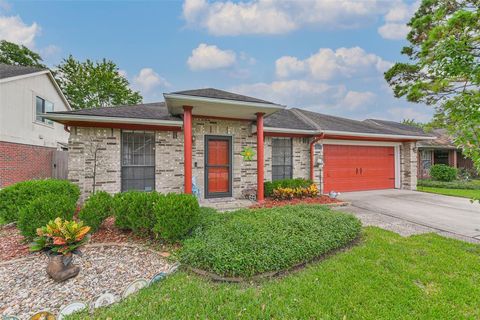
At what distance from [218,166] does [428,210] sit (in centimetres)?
662

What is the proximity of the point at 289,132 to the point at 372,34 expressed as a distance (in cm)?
722

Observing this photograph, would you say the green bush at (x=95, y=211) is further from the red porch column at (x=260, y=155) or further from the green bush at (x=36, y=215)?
the red porch column at (x=260, y=155)

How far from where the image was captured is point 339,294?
8.13 ft

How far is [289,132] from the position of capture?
8070 mm

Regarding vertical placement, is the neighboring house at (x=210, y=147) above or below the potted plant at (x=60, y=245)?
above

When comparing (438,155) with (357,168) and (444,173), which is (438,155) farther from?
(357,168)

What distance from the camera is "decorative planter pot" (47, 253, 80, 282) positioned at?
280 cm

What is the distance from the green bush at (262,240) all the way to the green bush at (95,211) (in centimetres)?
178

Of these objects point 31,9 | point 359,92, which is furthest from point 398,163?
point 31,9

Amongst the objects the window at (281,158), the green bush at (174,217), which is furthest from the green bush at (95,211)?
the window at (281,158)

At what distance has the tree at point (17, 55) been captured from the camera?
17188mm

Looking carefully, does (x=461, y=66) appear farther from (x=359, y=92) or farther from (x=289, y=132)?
(x=359, y=92)

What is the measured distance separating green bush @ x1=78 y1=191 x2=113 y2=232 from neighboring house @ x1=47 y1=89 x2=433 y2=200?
2.10 m

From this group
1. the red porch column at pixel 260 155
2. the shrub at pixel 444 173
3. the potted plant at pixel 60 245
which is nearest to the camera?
the potted plant at pixel 60 245
